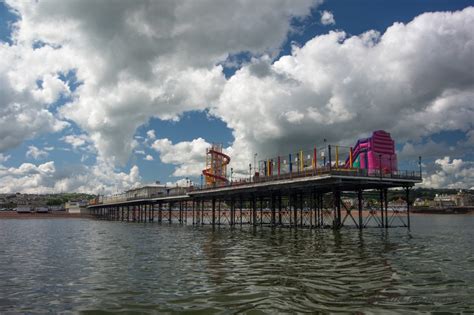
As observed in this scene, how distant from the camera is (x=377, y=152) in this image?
2522 inches

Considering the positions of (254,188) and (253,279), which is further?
(254,188)

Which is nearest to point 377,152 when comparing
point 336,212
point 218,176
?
point 336,212

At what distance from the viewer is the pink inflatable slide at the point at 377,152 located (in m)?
63.4

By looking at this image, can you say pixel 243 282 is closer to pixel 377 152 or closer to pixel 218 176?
pixel 377 152

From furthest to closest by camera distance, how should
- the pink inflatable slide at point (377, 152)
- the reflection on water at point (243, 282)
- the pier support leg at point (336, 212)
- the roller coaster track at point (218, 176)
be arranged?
1. the roller coaster track at point (218, 176)
2. the pink inflatable slide at point (377, 152)
3. the pier support leg at point (336, 212)
4. the reflection on water at point (243, 282)

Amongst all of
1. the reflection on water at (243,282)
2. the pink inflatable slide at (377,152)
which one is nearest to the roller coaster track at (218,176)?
the pink inflatable slide at (377,152)

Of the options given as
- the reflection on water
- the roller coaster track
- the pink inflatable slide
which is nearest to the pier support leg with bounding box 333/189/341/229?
the pink inflatable slide

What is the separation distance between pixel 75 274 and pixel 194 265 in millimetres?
7322

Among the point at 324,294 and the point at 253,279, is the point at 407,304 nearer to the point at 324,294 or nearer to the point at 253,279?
the point at 324,294

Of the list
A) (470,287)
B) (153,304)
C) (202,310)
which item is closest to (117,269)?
(153,304)

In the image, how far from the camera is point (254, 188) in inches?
2813

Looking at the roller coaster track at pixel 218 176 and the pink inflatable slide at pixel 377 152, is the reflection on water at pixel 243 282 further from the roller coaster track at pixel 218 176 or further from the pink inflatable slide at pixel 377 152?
the roller coaster track at pixel 218 176

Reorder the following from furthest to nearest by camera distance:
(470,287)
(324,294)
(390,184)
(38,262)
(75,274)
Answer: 1. (390,184)
2. (38,262)
3. (75,274)
4. (470,287)
5. (324,294)

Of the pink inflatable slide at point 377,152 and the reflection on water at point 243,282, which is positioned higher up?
the pink inflatable slide at point 377,152
